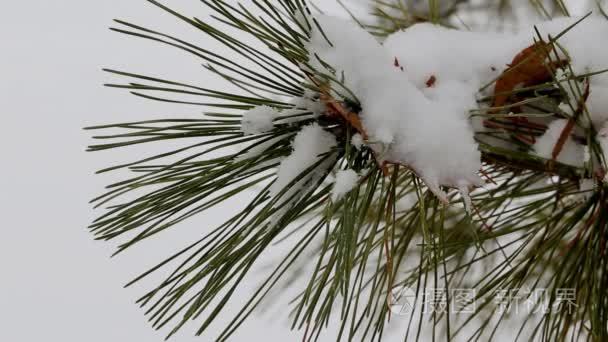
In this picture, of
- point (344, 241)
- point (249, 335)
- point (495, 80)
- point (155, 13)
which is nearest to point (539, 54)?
point (495, 80)

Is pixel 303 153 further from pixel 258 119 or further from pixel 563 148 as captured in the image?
pixel 563 148

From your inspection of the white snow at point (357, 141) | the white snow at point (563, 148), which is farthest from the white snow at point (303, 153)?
the white snow at point (563, 148)

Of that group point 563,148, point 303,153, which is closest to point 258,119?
point 303,153

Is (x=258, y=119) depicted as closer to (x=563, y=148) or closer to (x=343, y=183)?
(x=343, y=183)

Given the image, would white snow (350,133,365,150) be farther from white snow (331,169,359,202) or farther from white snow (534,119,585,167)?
white snow (534,119,585,167)

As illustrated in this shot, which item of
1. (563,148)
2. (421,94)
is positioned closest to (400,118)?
(421,94)
